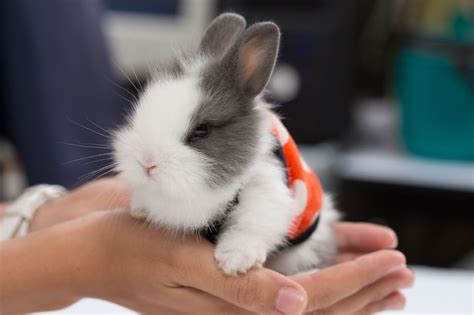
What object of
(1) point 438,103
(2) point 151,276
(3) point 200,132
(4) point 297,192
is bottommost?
(1) point 438,103

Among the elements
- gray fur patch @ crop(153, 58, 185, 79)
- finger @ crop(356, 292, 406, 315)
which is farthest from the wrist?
finger @ crop(356, 292, 406, 315)

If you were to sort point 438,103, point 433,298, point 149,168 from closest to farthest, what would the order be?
point 149,168
point 433,298
point 438,103

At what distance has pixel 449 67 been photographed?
2025mm

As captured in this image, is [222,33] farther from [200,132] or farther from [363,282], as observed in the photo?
[363,282]

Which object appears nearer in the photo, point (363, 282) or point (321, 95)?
point (363, 282)

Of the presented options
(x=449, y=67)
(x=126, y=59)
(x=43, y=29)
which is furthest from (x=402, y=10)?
(x=43, y=29)

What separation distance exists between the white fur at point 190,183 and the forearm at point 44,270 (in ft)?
0.37

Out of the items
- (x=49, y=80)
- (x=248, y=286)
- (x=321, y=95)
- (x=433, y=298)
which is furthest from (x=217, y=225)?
(x=321, y=95)

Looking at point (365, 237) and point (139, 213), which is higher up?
point (139, 213)

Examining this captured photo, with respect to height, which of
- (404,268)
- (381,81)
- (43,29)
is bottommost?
(381,81)

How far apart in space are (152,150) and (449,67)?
5.09 ft

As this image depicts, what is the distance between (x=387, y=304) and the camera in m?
0.98

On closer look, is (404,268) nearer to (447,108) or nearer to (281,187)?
(281,187)

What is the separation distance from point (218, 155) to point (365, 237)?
430mm
